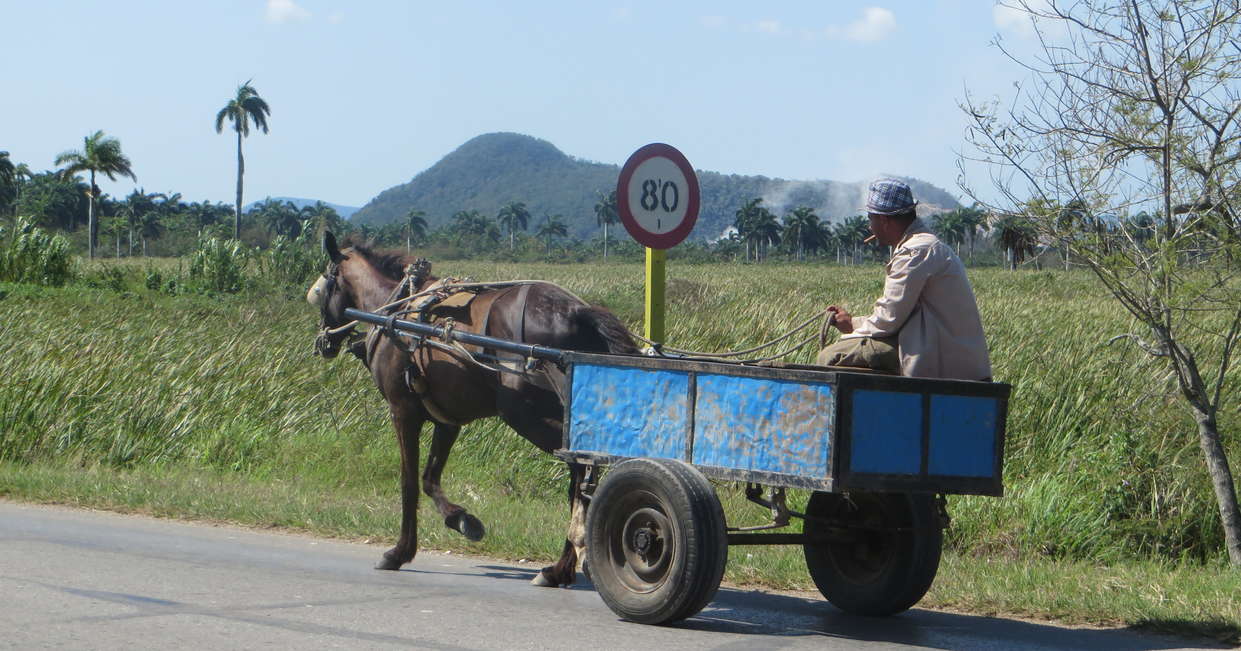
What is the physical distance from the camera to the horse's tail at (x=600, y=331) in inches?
292

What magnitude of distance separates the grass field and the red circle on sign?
205 cm

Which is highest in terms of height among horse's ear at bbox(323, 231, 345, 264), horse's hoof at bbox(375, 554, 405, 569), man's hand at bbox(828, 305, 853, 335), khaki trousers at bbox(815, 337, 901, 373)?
horse's ear at bbox(323, 231, 345, 264)

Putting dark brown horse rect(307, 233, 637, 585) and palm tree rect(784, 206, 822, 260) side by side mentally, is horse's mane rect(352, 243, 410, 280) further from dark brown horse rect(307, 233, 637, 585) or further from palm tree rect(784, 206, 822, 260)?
palm tree rect(784, 206, 822, 260)

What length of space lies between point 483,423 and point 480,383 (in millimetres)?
4581

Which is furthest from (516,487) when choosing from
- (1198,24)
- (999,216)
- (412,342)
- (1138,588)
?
(1198,24)

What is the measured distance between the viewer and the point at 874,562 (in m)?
6.47

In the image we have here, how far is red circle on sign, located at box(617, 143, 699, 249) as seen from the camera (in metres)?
8.01

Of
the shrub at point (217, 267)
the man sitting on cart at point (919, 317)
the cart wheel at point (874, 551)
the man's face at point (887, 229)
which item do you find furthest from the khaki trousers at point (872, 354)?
the shrub at point (217, 267)

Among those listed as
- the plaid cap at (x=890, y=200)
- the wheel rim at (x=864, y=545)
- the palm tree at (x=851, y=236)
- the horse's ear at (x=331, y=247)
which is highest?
the palm tree at (x=851, y=236)

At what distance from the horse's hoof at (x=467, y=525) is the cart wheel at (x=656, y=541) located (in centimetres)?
171

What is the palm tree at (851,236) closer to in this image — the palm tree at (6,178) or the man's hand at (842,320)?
the palm tree at (6,178)

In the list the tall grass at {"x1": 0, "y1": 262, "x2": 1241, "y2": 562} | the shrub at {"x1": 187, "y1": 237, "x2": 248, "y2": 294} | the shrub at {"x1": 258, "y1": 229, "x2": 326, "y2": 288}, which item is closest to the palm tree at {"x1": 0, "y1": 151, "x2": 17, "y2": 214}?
the shrub at {"x1": 187, "y1": 237, "x2": 248, "y2": 294}

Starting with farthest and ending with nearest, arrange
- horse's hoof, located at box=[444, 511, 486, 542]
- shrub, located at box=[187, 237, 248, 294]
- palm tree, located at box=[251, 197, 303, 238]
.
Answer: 1. palm tree, located at box=[251, 197, 303, 238]
2. shrub, located at box=[187, 237, 248, 294]
3. horse's hoof, located at box=[444, 511, 486, 542]

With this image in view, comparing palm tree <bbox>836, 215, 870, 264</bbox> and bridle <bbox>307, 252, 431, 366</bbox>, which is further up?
palm tree <bbox>836, 215, 870, 264</bbox>
